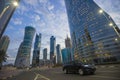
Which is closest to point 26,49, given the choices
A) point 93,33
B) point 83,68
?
point 93,33

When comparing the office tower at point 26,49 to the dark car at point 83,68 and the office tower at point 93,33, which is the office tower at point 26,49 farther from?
the dark car at point 83,68

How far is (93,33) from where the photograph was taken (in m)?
124

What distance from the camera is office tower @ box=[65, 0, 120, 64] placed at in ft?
335

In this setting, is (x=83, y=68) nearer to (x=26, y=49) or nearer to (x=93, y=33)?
(x=93, y=33)

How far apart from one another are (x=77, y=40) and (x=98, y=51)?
146 ft

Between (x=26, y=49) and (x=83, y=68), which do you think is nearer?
(x=83, y=68)

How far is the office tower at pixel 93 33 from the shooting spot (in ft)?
335

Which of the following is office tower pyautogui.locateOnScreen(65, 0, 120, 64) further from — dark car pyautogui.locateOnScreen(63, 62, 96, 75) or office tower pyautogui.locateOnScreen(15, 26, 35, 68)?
dark car pyautogui.locateOnScreen(63, 62, 96, 75)

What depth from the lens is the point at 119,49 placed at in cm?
9519

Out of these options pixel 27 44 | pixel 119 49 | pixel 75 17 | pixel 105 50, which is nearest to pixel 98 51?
pixel 105 50

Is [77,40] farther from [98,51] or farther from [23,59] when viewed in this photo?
[23,59]

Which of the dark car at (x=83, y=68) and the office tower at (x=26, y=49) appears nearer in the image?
the dark car at (x=83, y=68)

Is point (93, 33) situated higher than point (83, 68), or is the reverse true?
point (93, 33)

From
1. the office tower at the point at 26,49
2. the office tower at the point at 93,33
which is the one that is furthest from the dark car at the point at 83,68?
the office tower at the point at 26,49
